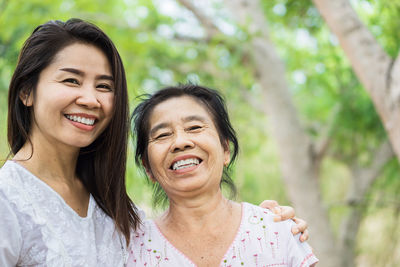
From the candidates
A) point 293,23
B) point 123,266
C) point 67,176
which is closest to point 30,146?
point 67,176

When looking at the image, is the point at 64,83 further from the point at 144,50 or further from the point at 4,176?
the point at 144,50

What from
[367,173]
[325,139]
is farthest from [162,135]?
[367,173]

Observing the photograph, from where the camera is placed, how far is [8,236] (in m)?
1.59

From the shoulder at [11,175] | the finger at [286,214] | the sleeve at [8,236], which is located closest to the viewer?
the sleeve at [8,236]

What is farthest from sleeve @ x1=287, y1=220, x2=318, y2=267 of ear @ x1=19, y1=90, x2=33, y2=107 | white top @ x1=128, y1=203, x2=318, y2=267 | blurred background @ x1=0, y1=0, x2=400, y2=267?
blurred background @ x1=0, y1=0, x2=400, y2=267

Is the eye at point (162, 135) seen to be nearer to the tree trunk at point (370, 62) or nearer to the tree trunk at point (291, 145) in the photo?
the tree trunk at point (370, 62)

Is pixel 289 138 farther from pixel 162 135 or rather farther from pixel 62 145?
pixel 62 145

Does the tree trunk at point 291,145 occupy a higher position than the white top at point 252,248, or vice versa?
the tree trunk at point 291,145

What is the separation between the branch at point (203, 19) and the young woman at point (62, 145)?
13.0 feet

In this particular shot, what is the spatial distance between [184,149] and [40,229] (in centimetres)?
65

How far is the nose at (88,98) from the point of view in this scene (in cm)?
183

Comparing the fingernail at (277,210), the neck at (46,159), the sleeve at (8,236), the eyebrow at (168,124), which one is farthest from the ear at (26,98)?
the fingernail at (277,210)

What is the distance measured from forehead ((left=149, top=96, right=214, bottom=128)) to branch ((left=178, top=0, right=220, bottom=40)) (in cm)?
380

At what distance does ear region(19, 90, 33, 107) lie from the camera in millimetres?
1867
